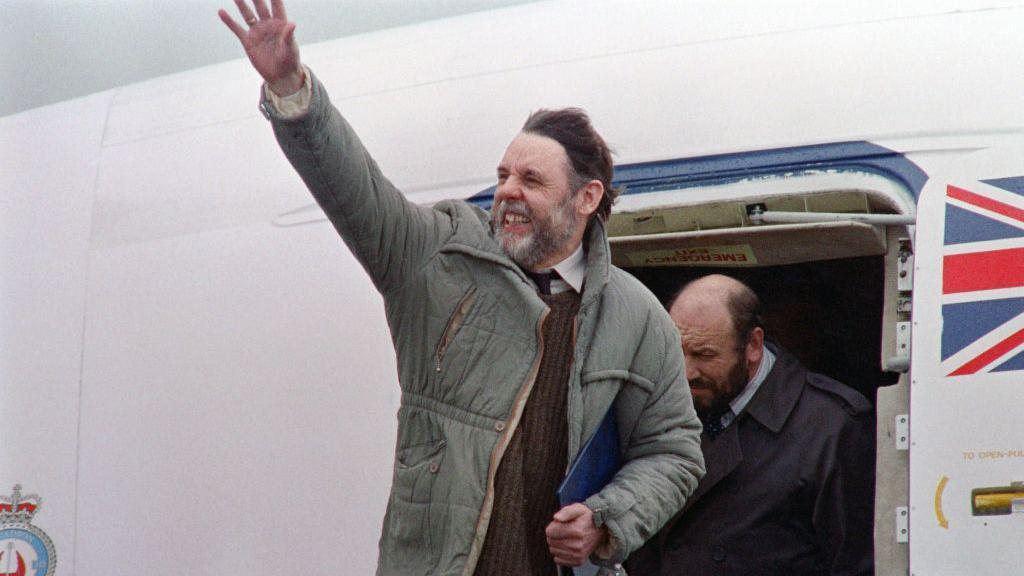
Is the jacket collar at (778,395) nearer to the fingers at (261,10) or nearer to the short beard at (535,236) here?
the short beard at (535,236)

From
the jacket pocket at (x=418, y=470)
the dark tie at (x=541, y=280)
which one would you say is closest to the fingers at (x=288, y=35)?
the dark tie at (x=541, y=280)

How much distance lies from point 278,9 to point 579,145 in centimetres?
82

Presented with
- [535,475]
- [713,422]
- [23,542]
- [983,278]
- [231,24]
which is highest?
[231,24]

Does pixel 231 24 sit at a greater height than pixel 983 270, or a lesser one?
greater

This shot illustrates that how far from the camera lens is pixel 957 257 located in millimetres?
3369

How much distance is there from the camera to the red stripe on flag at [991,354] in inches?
129

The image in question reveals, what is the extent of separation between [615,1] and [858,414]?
158cm

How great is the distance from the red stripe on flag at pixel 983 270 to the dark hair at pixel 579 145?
0.94 meters

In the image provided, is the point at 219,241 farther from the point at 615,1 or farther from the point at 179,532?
the point at 615,1

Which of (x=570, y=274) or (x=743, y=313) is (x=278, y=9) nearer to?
(x=570, y=274)

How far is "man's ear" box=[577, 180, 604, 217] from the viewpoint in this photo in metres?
3.08

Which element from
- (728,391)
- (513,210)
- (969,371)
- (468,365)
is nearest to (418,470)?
(468,365)

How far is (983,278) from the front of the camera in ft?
11.0

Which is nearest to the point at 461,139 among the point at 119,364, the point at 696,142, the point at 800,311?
the point at 696,142
